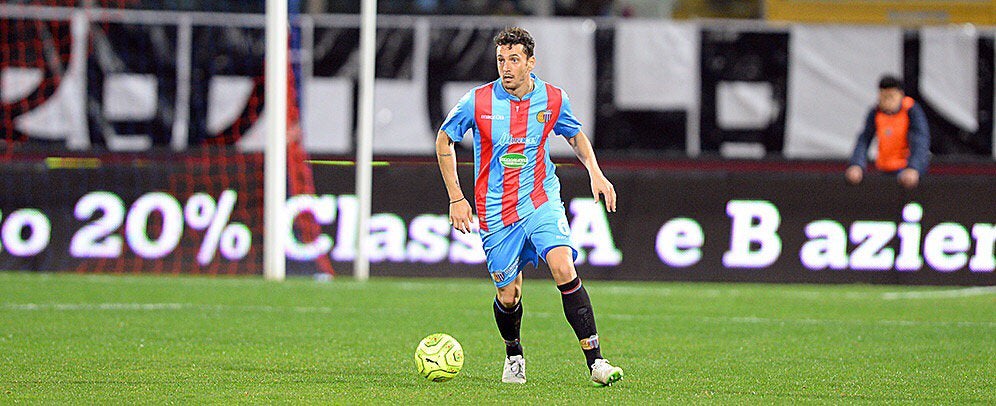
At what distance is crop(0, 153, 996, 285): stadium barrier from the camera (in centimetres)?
1427

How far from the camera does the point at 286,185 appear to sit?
14.9 metres

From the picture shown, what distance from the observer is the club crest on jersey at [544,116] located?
7285 mm

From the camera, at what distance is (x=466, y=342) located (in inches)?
360

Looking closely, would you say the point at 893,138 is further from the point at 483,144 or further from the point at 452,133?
the point at 452,133

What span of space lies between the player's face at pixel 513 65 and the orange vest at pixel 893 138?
26.1 feet

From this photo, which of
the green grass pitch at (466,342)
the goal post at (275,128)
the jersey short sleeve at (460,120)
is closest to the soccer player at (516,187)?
the jersey short sleeve at (460,120)

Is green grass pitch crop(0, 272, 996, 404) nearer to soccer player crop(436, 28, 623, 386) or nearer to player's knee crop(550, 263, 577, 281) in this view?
soccer player crop(436, 28, 623, 386)

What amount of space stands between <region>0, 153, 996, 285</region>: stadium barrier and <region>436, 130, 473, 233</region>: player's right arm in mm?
6977

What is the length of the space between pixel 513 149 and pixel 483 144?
0.16m

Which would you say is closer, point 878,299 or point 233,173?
point 878,299

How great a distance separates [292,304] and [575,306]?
4920mm

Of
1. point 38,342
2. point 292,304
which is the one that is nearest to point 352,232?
point 292,304

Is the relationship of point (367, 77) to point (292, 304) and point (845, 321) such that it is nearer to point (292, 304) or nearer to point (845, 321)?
point (292, 304)

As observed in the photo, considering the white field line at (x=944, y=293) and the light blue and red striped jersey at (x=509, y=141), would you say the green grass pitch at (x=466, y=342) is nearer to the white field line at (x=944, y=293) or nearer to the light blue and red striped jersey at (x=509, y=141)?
the white field line at (x=944, y=293)
